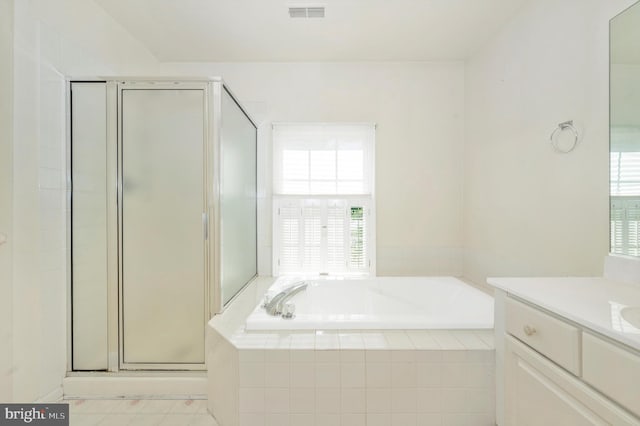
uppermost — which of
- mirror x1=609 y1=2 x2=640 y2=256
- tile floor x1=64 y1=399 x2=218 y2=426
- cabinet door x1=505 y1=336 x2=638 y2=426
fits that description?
mirror x1=609 y1=2 x2=640 y2=256

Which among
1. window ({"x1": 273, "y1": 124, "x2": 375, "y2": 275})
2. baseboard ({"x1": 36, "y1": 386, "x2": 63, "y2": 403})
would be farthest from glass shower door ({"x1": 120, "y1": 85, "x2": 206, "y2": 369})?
window ({"x1": 273, "y1": 124, "x2": 375, "y2": 275})

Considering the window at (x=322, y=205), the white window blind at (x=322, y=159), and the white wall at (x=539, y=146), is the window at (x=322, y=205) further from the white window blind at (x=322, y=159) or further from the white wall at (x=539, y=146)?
the white wall at (x=539, y=146)

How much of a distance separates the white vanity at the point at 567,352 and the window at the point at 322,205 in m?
1.43

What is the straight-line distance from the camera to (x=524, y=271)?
6.19 feet

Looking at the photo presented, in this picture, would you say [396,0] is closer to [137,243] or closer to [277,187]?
[277,187]

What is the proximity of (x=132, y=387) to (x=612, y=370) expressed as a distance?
7.16 feet

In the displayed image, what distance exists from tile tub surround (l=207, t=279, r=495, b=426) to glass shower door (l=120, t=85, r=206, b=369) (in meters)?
0.59

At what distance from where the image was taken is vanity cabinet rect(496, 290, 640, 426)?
755 millimetres

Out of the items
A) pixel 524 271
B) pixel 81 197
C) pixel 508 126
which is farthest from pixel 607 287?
pixel 81 197

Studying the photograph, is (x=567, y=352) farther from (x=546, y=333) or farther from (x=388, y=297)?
(x=388, y=297)

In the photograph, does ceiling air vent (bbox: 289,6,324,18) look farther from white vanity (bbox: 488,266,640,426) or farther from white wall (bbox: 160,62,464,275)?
white vanity (bbox: 488,266,640,426)

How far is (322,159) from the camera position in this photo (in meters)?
2.62

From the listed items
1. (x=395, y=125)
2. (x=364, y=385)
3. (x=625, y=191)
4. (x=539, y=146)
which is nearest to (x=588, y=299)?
(x=625, y=191)

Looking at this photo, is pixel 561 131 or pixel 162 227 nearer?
pixel 561 131
